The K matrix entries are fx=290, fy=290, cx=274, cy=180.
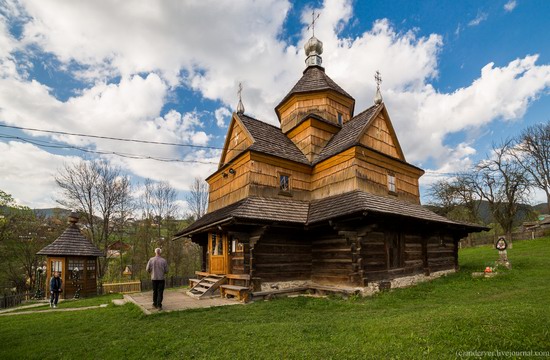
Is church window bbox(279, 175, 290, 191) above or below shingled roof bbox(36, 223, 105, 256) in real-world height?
above

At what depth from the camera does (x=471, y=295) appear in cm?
997

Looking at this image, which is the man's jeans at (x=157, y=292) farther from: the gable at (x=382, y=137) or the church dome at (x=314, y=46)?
the church dome at (x=314, y=46)

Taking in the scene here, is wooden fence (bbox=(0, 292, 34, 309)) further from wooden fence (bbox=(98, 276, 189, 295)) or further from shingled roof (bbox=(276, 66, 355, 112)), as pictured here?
shingled roof (bbox=(276, 66, 355, 112))

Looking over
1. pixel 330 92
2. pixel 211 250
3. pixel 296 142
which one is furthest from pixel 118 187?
pixel 330 92

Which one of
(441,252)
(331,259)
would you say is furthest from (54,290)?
(441,252)

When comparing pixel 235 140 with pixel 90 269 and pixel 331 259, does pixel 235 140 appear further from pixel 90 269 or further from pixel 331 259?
pixel 90 269

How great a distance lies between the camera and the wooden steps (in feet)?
37.6

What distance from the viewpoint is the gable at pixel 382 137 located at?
1406 centimetres

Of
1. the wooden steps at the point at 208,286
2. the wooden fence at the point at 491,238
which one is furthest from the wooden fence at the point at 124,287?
the wooden fence at the point at 491,238

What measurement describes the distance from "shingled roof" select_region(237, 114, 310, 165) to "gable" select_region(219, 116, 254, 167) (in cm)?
29

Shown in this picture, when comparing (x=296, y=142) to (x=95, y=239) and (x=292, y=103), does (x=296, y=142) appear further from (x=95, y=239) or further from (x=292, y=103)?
(x=95, y=239)

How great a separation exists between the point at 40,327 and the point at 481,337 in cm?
1063

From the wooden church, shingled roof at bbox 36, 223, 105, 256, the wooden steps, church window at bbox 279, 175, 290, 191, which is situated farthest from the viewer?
shingled roof at bbox 36, 223, 105, 256

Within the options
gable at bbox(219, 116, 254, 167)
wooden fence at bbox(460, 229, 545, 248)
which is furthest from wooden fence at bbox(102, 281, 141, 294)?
wooden fence at bbox(460, 229, 545, 248)
